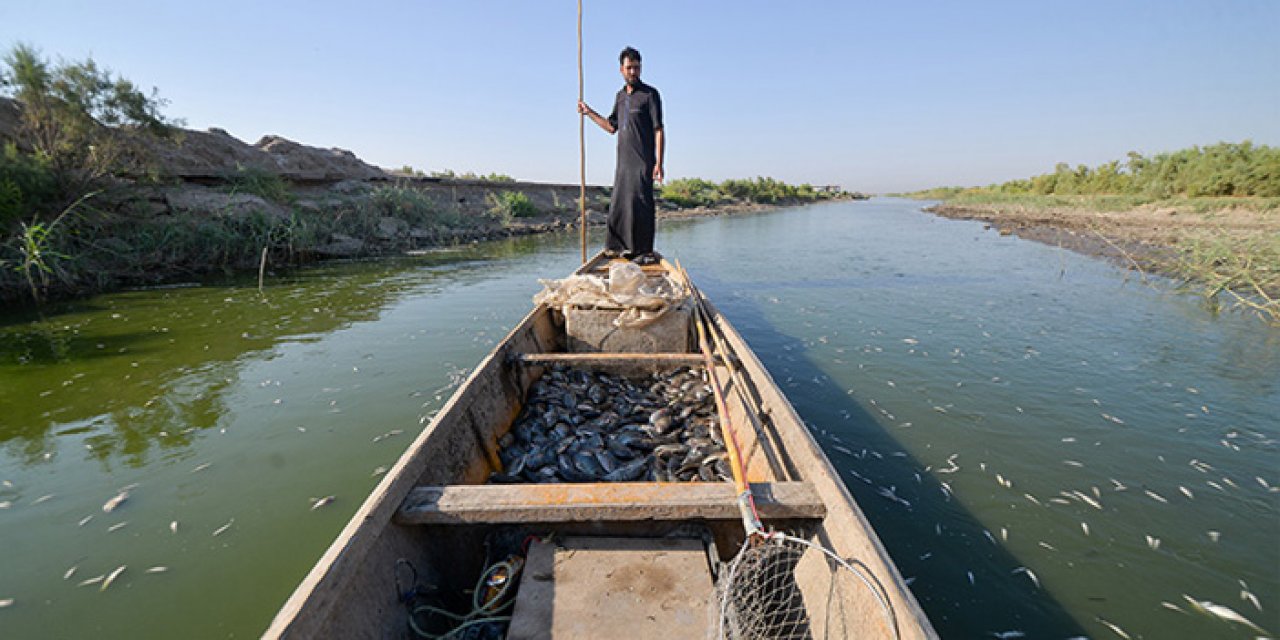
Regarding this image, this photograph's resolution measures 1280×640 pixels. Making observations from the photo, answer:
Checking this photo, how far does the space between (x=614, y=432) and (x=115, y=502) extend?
3.27 metres

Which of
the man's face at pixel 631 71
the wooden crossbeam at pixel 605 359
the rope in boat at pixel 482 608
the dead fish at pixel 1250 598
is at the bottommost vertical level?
the dead fish at pixel 1250 598

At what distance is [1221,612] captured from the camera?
230 cm

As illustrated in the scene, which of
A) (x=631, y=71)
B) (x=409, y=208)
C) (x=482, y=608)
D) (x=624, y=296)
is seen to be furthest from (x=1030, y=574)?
(x=409, y=208)

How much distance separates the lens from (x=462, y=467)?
8.55 ft

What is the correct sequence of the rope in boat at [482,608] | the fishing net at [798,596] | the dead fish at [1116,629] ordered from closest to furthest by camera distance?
the fishing net at [798,596], the rope in boat at [482,608], the dead fish at [1116,629]

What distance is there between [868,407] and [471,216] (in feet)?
Result: 74.4

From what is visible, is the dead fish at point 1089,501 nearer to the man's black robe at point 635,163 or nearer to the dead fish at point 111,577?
the man's black robe at point 635,163

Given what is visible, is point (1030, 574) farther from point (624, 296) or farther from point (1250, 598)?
point (624, 296)

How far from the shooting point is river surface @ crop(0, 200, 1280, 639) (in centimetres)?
243

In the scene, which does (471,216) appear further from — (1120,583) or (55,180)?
(1120,583)

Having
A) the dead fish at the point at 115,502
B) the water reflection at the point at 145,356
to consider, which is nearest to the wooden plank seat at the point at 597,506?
the dead fish at the point at 115,502

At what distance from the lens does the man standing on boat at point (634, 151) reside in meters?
6.07

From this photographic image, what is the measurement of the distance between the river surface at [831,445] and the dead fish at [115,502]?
41 mm

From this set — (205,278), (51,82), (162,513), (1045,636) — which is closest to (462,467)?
(162,513)
